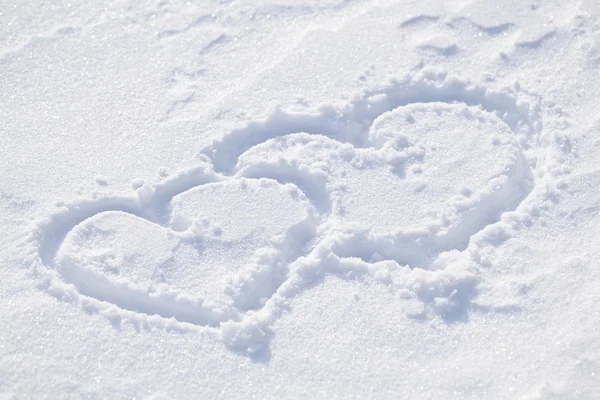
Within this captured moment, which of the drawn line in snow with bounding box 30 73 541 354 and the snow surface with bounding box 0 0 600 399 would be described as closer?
the snow surface with bounding box 0 0 600 399

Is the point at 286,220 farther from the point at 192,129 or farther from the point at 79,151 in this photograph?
the point at 79,151

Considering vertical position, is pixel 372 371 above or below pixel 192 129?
below

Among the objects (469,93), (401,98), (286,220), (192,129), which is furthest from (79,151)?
(469,93)

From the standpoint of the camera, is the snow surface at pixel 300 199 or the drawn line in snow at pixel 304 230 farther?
the drawn line in snow at pixel 304 230

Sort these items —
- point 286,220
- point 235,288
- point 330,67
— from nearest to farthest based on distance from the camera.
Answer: point 235,288, point 286,220, point 330,67
